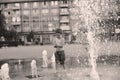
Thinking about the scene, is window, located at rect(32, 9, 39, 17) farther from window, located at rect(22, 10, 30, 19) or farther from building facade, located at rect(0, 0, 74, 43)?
window, located at rect(22, 10, 30, 19)

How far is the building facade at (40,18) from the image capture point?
9494cm

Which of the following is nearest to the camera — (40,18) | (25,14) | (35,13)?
(40,18)

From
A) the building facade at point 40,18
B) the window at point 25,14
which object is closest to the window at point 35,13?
the building facade at point 40,18

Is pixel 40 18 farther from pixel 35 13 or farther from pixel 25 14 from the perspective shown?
pixel 25 14

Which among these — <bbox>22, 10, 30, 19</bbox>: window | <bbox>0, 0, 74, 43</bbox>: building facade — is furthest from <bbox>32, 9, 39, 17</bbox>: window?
<bbox>22, 10, 30, 19</bbox>: window

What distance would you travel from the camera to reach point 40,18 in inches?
3807

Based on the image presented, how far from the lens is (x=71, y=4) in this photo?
319 ft

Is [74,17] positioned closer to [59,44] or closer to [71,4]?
[71,4]

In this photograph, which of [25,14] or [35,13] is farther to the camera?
[25,14]

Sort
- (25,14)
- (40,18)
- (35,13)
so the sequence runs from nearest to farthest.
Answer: (40,18) → (35,13) → (25,14)

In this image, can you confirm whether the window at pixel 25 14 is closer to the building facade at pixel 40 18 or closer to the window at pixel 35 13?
the building facade at pixel 40 18

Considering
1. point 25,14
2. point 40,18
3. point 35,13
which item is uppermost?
point 35,13

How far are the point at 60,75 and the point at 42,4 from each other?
8431cm

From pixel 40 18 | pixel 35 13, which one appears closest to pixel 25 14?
pixel 35 13
